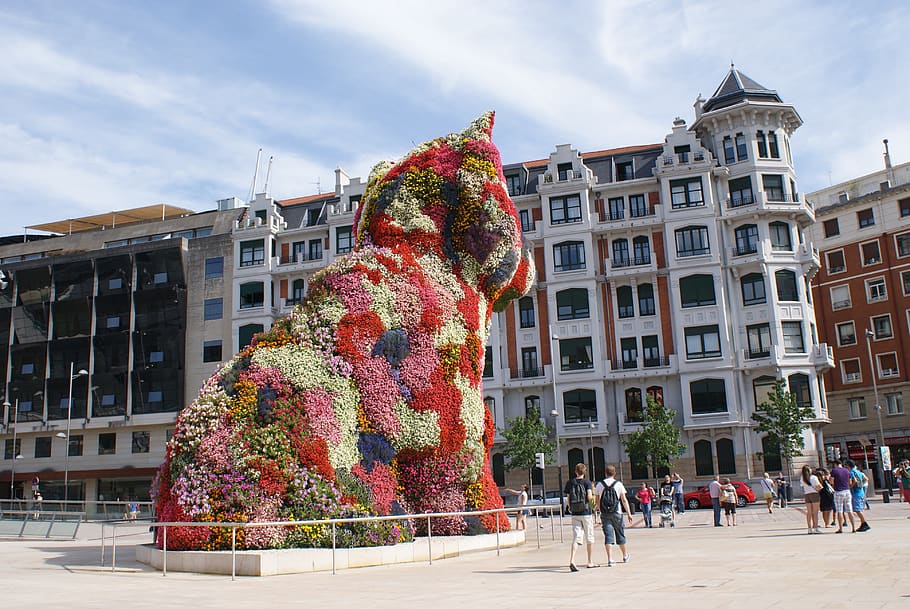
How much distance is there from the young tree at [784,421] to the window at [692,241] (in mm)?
9636

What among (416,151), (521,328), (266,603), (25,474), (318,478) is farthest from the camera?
(25,474)

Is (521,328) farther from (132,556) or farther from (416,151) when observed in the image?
(132,556)

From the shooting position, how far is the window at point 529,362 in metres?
53.4

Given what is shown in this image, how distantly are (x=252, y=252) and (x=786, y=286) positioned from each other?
36.9 metres

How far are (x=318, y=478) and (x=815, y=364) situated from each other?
1651 inches

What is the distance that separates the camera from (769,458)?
161 feet

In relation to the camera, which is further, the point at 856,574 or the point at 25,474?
the point at 25,474

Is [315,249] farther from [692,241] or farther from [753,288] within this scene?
[753,288]

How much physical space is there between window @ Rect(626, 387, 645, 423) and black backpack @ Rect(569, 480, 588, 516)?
126 ft

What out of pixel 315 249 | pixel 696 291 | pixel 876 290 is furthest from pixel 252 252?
pixel 876 290

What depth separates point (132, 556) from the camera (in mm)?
19031

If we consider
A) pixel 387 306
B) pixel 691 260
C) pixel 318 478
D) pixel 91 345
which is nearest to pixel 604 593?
pixel 318 478

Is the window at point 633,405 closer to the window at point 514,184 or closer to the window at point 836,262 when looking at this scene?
the window at point 514,184

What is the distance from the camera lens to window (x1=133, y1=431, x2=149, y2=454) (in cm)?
5783
